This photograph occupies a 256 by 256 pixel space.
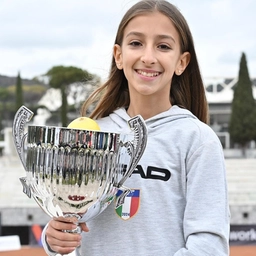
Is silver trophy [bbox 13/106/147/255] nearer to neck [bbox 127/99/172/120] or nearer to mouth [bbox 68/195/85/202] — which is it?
mouth [bbox 68/195/85/202]

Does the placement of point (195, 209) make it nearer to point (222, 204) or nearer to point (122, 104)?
point (222, 204)

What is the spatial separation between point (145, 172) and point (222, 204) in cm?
15

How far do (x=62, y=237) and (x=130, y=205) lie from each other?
0.14m

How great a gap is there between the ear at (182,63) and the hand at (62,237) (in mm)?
372

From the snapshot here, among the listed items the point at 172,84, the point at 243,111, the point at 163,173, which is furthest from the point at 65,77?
the point at 163,173

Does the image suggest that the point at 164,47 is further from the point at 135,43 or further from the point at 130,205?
the point at 130,205

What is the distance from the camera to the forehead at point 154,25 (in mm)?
1034

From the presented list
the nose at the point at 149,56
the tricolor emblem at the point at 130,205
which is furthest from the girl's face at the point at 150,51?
the tricolor emblem at the point at 130,205

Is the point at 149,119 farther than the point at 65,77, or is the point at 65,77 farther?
the point at 65,77

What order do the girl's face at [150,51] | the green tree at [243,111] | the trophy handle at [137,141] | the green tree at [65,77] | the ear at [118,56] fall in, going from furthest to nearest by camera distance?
the green tree at [65,77]
the green tree at [243,111]
the ear at [118,56]
the girl's face at [150,51]
the trophy handle at [137,141]

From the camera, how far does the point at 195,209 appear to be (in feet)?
3.11

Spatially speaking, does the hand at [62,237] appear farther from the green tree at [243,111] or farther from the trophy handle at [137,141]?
the green tree at [243,111]

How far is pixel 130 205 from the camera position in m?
0.99

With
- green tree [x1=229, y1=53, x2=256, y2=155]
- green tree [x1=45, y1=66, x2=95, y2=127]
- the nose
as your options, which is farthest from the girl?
green tree [x1=45, y1=66, x2=95, y2=127]
